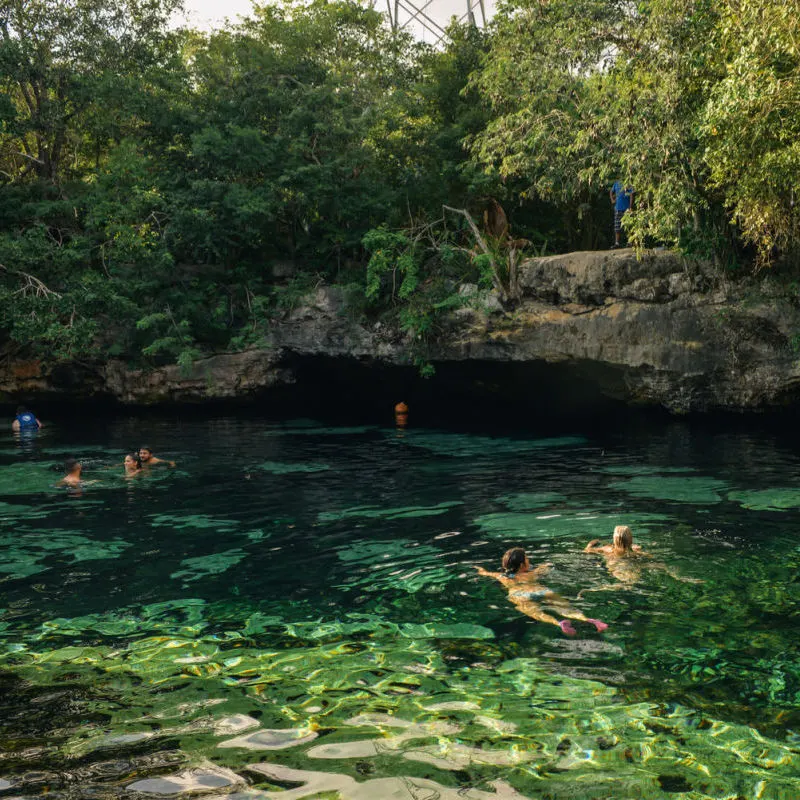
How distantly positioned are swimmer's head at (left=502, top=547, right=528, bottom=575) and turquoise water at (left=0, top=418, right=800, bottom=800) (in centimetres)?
43

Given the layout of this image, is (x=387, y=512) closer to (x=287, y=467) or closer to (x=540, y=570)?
(x=540, y=570)

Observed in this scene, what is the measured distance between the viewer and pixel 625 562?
30.9 ft

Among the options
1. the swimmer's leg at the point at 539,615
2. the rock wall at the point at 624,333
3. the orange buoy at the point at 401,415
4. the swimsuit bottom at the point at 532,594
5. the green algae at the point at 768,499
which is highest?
the rock wall at the point at 624,333

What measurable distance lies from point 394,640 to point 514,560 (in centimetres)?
212

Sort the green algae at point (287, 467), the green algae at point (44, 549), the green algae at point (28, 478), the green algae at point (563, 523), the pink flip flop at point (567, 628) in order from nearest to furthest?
the pink flip flop at point (567, 628)
the green algae at point (44, 549)
the green algae at point (563, 523)
the green algae at point (28, 478)
the green algae at point (287, 467)

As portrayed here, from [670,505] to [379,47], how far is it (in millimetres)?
23520

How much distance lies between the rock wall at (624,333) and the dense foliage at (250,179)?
85 centimetres

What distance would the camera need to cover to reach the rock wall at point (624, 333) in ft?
61.4

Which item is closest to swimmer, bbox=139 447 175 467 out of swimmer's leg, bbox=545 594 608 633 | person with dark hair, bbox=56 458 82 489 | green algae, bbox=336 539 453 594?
person with dark hair, bbox=56 458 82 489

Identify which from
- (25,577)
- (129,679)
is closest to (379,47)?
(25,577)

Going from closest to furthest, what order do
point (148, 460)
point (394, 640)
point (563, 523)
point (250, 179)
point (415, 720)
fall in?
point (415, 720) → point (394, 640) → point (563, 523) → point (148, 460) → point (250, 179)

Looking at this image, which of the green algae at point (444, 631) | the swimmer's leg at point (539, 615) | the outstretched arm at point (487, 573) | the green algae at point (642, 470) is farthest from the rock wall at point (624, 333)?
the green algae at point (444, 631)

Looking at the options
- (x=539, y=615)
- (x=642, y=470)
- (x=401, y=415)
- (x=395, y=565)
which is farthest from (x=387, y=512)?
(x=401, y=415)

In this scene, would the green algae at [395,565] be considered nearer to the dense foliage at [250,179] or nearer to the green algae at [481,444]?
the green algae at [481,444]
